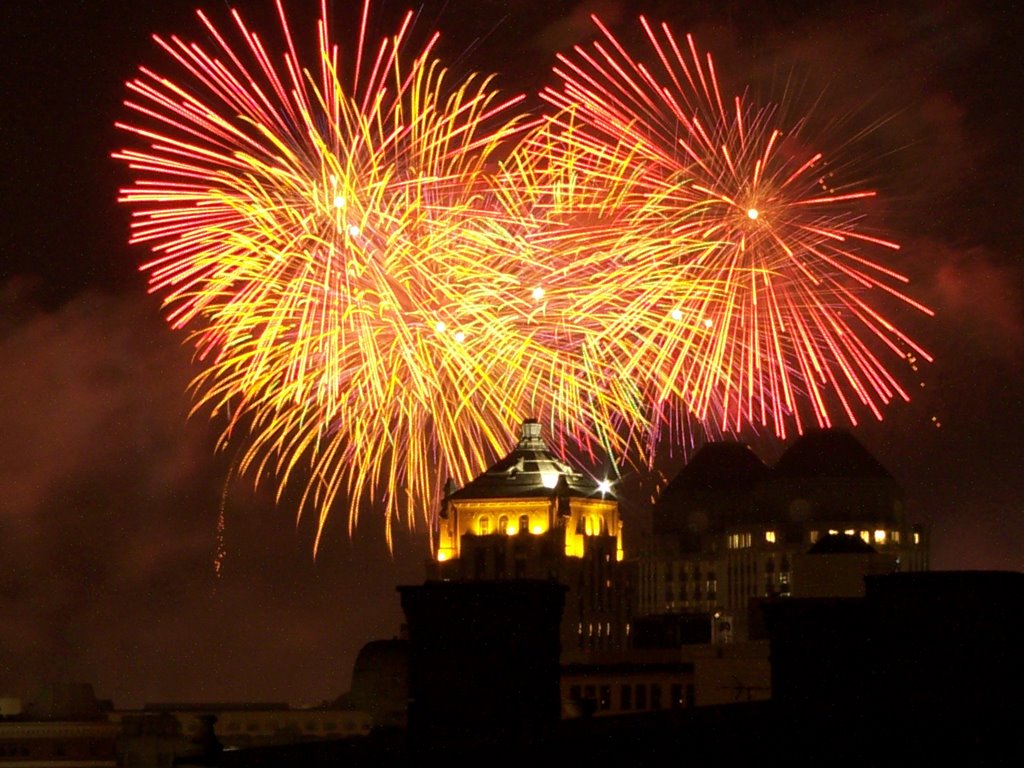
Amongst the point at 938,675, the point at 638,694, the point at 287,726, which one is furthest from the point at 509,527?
the point at 938,675

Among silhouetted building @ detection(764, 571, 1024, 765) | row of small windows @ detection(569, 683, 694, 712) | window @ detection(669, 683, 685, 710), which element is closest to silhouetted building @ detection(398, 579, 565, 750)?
silhouetted building @ detection(764, 571, 1024, 765)

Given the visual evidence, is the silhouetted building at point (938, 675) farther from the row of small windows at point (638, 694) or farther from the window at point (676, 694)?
the row of small windows at point (638, 694)

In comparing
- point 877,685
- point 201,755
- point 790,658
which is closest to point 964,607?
point 877,685

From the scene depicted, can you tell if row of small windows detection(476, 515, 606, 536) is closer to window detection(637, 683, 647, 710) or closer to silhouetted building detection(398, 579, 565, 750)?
window detection(637, 683, 647, 710)

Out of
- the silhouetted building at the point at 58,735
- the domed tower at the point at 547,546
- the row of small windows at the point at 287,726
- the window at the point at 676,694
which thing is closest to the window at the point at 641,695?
the window at the point at 676,694

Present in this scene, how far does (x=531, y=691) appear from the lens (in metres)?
36.0

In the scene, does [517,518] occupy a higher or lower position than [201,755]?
higher

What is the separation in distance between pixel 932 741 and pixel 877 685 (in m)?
2.79

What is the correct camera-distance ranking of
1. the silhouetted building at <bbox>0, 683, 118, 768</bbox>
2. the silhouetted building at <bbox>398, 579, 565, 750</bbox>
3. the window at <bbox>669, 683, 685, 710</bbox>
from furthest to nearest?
the silhouetted building at <bbox>0, 683, 118, 768</bbox> < the window at <bbox>669, 683, 685, 710</bbox> < the silhouetted building at <bbox>398, 579, 565, 750</bbox>

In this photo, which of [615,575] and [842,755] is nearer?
[842,755]

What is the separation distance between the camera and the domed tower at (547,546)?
640 ft

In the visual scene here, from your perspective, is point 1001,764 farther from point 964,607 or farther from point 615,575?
point 615,575

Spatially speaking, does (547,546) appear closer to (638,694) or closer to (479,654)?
(638,694)

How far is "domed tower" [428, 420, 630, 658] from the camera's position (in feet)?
640
